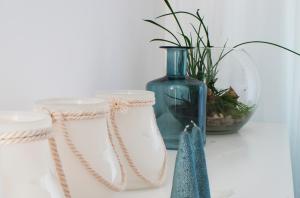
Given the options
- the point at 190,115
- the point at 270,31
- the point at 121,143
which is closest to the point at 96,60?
the point at 190,115

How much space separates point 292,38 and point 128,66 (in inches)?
26.0

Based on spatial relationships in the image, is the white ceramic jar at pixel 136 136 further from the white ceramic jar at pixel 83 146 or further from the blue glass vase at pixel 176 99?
the blue glass vase at pixel 176 99

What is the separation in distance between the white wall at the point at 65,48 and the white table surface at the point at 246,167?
20cm

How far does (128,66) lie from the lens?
1159 millimetres

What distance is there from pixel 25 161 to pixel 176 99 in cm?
62

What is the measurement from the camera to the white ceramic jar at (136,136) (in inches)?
24.2

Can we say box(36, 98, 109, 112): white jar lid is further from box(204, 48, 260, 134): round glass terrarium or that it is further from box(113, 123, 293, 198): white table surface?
box(204, 48, 260, 134): round glass terrarium

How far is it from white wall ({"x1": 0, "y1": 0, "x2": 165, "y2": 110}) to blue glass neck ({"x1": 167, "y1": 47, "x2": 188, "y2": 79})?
0.45 ft

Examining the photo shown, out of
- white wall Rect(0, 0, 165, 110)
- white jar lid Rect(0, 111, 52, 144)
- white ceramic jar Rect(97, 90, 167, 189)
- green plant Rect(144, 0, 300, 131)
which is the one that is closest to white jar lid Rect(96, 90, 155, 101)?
white ceramic jar Rect(97, 90, 167, 189)

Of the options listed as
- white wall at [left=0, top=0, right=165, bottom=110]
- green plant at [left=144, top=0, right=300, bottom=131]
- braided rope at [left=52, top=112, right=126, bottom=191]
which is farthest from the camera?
green plant at [left=144, top=0, right=300, bottom=131]

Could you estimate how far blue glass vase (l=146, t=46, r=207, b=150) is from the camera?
95cm

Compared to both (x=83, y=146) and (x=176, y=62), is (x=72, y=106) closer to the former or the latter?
(x=83, y=146)

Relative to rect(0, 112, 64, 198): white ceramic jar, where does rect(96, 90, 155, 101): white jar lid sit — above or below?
above

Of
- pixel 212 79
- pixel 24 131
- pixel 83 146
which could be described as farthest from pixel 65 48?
pixel 212 79
